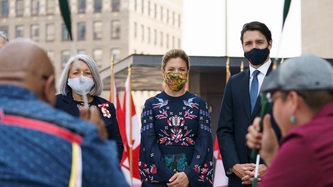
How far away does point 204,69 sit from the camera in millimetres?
18281

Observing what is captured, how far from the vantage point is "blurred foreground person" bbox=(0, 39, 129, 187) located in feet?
11.4

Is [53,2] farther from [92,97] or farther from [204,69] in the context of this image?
[92,97]

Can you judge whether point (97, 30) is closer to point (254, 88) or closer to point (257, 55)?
point (254, 88)

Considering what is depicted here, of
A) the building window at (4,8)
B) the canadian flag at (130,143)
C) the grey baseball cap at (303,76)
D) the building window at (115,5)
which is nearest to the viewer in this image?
the grey baseball cap at (303,76)

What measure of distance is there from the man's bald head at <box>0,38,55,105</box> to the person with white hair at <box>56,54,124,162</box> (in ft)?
11.9

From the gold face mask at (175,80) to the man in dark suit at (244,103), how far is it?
1.95 feet

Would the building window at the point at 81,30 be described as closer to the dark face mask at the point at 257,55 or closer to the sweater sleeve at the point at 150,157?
the sweater sleeve at the point at 150,157

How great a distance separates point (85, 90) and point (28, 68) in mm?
3745

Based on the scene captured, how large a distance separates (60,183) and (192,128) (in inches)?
172

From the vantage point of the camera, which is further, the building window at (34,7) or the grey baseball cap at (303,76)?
the building window at (34,7)

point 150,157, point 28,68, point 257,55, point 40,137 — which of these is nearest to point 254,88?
point 257,55

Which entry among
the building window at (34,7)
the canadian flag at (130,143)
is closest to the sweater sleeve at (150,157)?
the canadian flag at (130,143)

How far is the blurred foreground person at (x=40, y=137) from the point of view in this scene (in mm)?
3480

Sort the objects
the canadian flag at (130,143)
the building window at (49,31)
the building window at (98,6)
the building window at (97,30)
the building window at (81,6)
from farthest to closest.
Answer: the building window at (49,31) → the building window at (81,6) → the building window at (98,6) → the building window at (97,30) → the canadian flag at (130,143)
